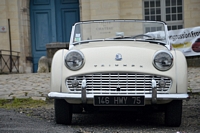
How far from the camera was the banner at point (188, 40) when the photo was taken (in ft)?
44.9

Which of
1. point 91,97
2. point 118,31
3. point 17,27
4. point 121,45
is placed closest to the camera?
point 91,97

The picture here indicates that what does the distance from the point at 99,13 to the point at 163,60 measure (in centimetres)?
1140

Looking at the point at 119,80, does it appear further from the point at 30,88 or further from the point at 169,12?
the point at 169,12

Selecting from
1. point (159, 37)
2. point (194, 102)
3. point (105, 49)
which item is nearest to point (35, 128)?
point (105, 49)

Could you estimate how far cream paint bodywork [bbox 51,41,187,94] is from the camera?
4.91 m

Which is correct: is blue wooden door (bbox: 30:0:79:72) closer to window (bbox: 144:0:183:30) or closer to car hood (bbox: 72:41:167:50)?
window (bbox: 144:0:183:30)

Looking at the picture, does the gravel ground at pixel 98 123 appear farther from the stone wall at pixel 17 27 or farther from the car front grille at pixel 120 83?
the stone wall at pixel 17 27

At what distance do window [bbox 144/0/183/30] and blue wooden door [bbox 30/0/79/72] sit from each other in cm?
319

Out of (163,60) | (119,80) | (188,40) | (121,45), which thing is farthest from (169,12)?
(119,80)

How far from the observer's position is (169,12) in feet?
53.5

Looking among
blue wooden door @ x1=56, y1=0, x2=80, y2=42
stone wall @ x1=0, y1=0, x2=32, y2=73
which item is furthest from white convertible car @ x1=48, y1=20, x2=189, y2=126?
blue wooden door @ x1=56, y1=0, x2=80, y2=42

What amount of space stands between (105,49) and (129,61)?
1.30ft

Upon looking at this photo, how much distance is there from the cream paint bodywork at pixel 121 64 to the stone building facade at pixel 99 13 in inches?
436

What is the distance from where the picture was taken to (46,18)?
56.2ft
